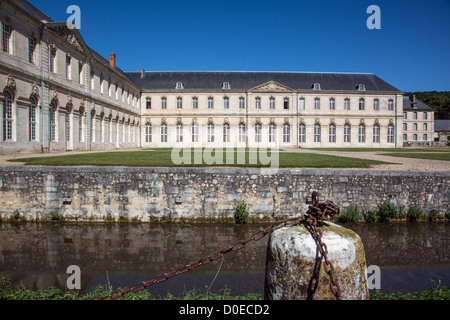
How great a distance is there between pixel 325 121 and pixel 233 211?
3510cm

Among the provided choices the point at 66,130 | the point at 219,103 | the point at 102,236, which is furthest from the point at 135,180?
the point at 219,103

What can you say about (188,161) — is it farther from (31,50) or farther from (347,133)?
(347,133)

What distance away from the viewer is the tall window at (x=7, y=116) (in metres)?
17.4

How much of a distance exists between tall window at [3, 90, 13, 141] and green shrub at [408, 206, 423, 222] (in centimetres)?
1974

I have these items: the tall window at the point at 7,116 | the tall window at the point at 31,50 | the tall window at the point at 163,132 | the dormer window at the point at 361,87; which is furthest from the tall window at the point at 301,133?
the tall window at the point at 7,116

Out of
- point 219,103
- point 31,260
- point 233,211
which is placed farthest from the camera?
point 219,103

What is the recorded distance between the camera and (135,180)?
9500 mm

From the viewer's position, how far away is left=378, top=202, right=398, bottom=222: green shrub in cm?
951

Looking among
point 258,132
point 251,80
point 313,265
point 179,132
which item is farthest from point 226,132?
point 313,265

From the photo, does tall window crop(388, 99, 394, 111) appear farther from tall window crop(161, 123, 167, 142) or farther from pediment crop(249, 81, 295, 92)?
tall window crop(161, 123, 167, 142)

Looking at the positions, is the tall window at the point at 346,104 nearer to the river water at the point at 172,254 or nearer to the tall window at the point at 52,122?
the tall window at the point at 52,122

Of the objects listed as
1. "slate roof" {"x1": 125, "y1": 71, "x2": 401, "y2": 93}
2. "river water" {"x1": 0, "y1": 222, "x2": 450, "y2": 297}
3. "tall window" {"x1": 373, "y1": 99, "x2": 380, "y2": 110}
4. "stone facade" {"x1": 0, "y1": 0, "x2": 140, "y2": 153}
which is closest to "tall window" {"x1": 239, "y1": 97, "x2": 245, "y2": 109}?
"slate roof" {"x1": 125, "y1": 71, "x2": 401, "y2": 93}

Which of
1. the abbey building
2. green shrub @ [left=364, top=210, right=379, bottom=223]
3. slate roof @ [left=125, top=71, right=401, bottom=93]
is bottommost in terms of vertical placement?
green shrub @ [left=364, top=210, right=379, bottom=223]
